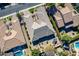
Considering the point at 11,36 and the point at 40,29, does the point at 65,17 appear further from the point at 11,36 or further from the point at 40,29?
the point at 11,36

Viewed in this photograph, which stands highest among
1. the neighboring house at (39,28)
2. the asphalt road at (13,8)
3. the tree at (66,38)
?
the asphalt road at (13,8)

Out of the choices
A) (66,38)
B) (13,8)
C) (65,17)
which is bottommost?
(66,38)

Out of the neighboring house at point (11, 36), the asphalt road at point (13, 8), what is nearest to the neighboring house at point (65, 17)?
the asphalt road at point (13, 8)

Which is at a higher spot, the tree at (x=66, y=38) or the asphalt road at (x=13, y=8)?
the asphalt road at (x=13, y=8)

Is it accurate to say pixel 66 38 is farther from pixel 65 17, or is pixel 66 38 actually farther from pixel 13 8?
pixel 13 8

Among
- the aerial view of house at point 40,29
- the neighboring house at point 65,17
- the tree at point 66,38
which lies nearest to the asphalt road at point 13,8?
the aerial view of house at point 40,29

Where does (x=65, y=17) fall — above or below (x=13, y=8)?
below

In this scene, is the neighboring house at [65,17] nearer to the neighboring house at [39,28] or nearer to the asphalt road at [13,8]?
the neighboring house at [39,28]

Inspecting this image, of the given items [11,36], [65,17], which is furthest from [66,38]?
[11,36]
